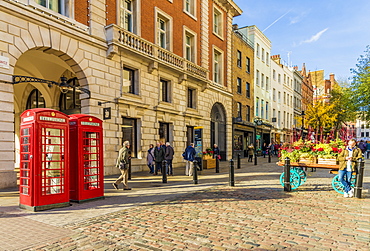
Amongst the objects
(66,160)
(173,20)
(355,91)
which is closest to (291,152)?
(66,160)

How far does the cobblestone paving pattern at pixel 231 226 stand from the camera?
4.44 m

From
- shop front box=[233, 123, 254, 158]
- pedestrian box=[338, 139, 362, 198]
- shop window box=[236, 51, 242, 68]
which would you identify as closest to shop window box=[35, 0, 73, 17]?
pedestrian box=[338, 139, 362, 198]

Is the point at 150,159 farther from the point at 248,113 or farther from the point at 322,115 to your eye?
the point at 322,115

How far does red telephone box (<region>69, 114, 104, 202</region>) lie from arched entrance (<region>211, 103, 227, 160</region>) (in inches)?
684

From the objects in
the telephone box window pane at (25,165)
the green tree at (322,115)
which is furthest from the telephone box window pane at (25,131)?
the green tree at (322,115)

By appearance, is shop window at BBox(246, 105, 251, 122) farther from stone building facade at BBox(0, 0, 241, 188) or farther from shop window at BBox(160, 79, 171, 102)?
shop window at BBox(160, 79, 171, 102)

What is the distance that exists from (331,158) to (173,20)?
14.4 metres

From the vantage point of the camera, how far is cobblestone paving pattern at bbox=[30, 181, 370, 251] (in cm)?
444

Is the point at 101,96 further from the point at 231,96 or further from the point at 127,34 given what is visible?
the point at 231,96

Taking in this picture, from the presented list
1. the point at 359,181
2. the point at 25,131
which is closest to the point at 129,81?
the point at 25,131

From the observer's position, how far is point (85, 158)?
25.0ft

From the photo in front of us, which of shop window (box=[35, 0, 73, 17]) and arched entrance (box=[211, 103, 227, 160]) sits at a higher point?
shop window (box=[35, 0, 73, 17])

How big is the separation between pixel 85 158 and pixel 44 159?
3.92 ft

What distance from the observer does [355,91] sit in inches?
1048
